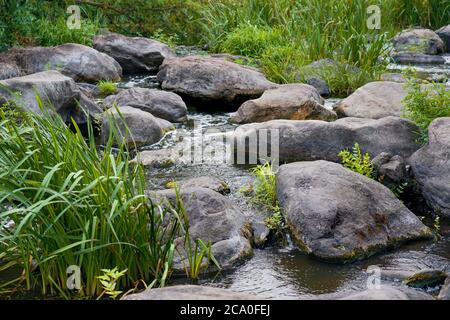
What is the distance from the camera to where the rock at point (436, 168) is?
6086 millimetres

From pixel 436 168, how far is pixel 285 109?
10.8 ft

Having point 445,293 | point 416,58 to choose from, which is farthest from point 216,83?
point 445,293

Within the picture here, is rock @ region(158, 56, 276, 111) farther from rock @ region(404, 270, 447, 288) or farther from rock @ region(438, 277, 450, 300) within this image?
rock @ region(438, 277, 450, 300)

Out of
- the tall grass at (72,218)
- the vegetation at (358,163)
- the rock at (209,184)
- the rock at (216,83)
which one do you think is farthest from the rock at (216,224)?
the rock at (216,83)

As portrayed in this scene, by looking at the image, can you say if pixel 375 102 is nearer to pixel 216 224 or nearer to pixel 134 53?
pixel 216 224

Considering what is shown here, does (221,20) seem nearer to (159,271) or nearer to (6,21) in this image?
(6,21)

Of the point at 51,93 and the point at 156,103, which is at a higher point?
the point at 51,93

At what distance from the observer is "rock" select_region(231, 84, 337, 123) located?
9172mm

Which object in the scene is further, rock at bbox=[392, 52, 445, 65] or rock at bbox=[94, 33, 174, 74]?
rock at bbox=[392, 52, 445, 65]

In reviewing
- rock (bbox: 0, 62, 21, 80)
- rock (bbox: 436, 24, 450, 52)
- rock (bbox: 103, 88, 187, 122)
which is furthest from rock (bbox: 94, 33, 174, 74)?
rock (bbox: 436, 24, 450, 52)

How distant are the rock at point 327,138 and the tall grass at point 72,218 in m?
2.93

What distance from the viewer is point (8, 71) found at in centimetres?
1055

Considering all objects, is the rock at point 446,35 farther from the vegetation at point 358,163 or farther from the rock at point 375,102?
the vegetation at point 358,163

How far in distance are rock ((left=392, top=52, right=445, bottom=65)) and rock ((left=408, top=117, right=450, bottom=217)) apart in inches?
275
